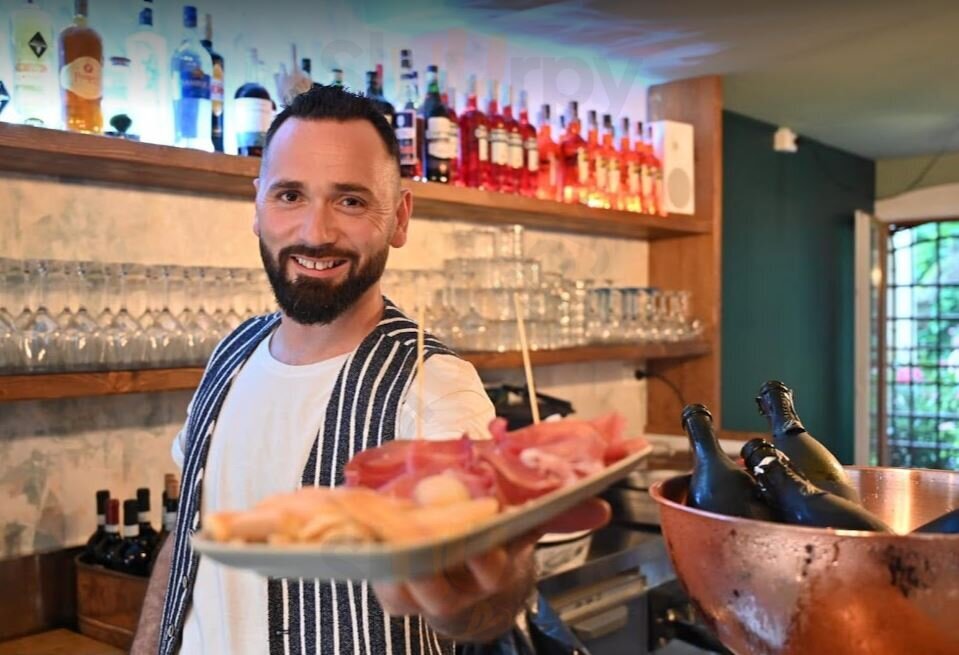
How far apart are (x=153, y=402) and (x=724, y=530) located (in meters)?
1.83

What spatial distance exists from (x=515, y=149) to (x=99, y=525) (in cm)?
152

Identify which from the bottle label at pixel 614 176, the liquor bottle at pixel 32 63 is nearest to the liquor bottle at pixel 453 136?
the bottle label at pixel 614 176

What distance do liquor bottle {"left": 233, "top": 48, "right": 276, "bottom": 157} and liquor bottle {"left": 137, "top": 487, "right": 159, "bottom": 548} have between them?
75cm

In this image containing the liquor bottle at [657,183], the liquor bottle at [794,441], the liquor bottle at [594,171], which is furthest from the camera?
the liquor bottle at [657,183]

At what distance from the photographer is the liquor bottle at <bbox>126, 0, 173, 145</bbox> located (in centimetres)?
209

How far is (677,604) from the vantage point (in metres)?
2.61

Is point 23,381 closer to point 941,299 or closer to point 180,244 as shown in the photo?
point 180,244

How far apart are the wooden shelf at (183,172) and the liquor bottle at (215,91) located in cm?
10

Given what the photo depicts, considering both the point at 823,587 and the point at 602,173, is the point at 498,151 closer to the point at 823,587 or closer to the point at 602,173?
the point at 602,173

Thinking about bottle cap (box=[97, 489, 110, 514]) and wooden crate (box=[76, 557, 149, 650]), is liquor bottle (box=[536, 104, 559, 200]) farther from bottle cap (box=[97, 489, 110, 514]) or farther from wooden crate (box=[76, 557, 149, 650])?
wooden crate (box=[76, 557, 149, 650])

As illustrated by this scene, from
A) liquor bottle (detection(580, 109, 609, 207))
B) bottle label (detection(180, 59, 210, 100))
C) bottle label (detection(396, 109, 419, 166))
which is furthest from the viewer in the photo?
liquor bottle (detection(580, 109, 609, 207))

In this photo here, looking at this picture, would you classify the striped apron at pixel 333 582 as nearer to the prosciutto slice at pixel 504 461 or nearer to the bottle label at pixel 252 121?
the prosciutto slice at pixel 504 461

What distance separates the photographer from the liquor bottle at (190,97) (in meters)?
2.09

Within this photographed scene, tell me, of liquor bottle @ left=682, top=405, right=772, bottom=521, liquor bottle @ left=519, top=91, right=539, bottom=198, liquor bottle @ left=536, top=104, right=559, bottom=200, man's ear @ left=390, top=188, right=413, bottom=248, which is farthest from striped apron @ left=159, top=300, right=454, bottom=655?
liquor bottle @ left=536, top=104, right=559, bottom=200
